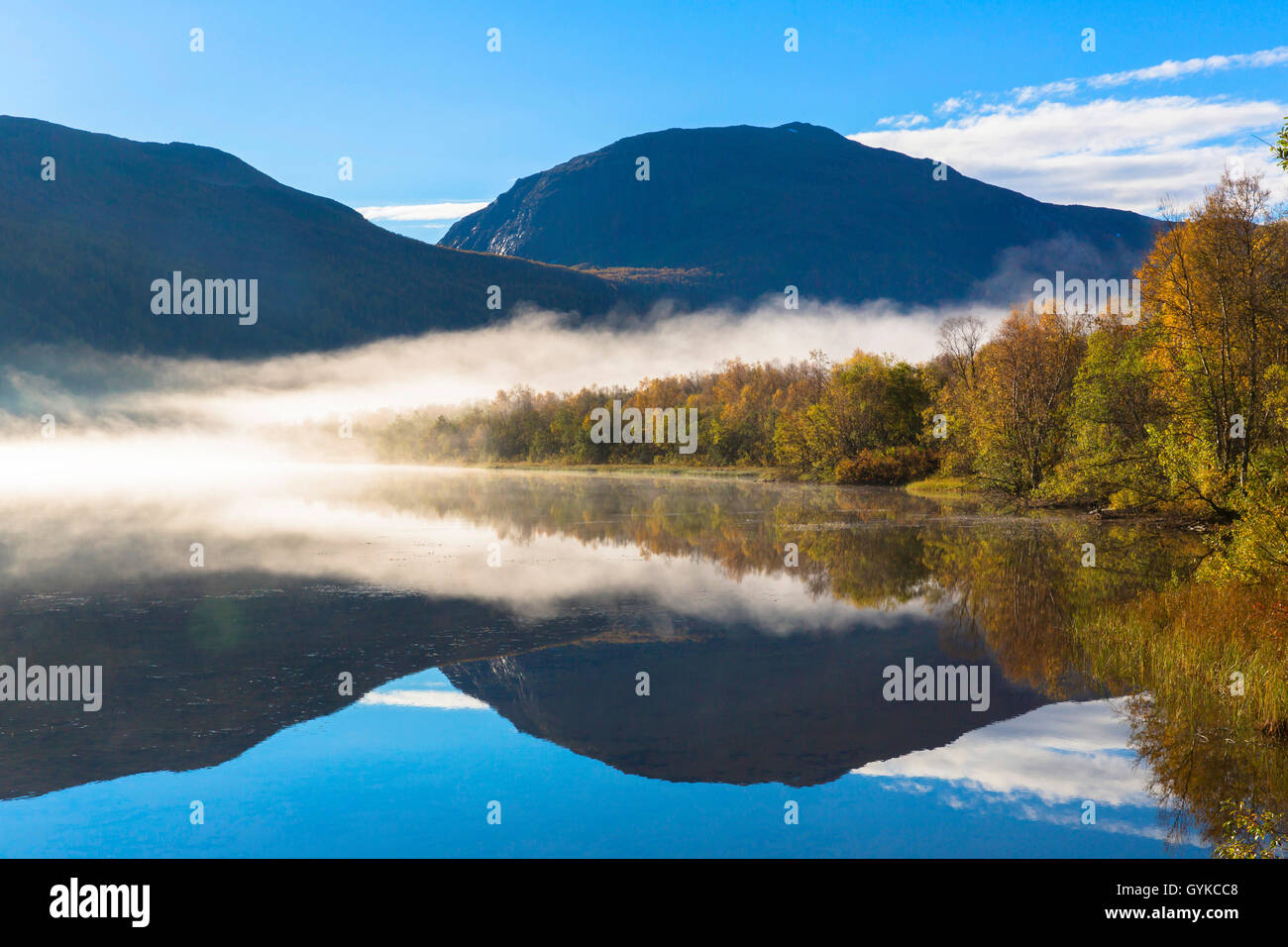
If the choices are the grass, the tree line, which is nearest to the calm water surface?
the grass

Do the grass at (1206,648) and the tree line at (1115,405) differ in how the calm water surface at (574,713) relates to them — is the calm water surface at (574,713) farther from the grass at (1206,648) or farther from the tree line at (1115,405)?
the tree line at (1115,405)

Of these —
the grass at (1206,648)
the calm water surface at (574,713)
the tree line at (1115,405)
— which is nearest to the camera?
the calm water surface at (574,713)

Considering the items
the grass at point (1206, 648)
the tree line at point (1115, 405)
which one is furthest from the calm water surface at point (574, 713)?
the tree line at point (1115, 405)

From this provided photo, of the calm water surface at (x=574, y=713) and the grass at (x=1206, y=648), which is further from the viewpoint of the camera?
the grass at (x=1206, y=648)

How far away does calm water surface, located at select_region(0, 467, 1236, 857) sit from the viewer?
9336 millimetres

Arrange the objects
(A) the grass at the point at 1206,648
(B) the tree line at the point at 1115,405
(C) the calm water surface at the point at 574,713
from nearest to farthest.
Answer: (C) the calm water surface at the point at 574,713 → (A) the grass at the point at 1206,648 → (B) the tree line at the point at 1115,405

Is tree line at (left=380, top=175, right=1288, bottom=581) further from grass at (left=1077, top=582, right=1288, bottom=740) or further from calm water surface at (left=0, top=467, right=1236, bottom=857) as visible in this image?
calm water surface at (left=0, top=467, right=1236, bottom=857)

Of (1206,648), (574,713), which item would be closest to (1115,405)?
(1206,648)

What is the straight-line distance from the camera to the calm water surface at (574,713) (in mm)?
9336

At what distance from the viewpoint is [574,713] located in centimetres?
1309

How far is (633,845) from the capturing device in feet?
29.3

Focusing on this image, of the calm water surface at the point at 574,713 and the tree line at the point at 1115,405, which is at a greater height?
the tree line at the point at 1115,405
